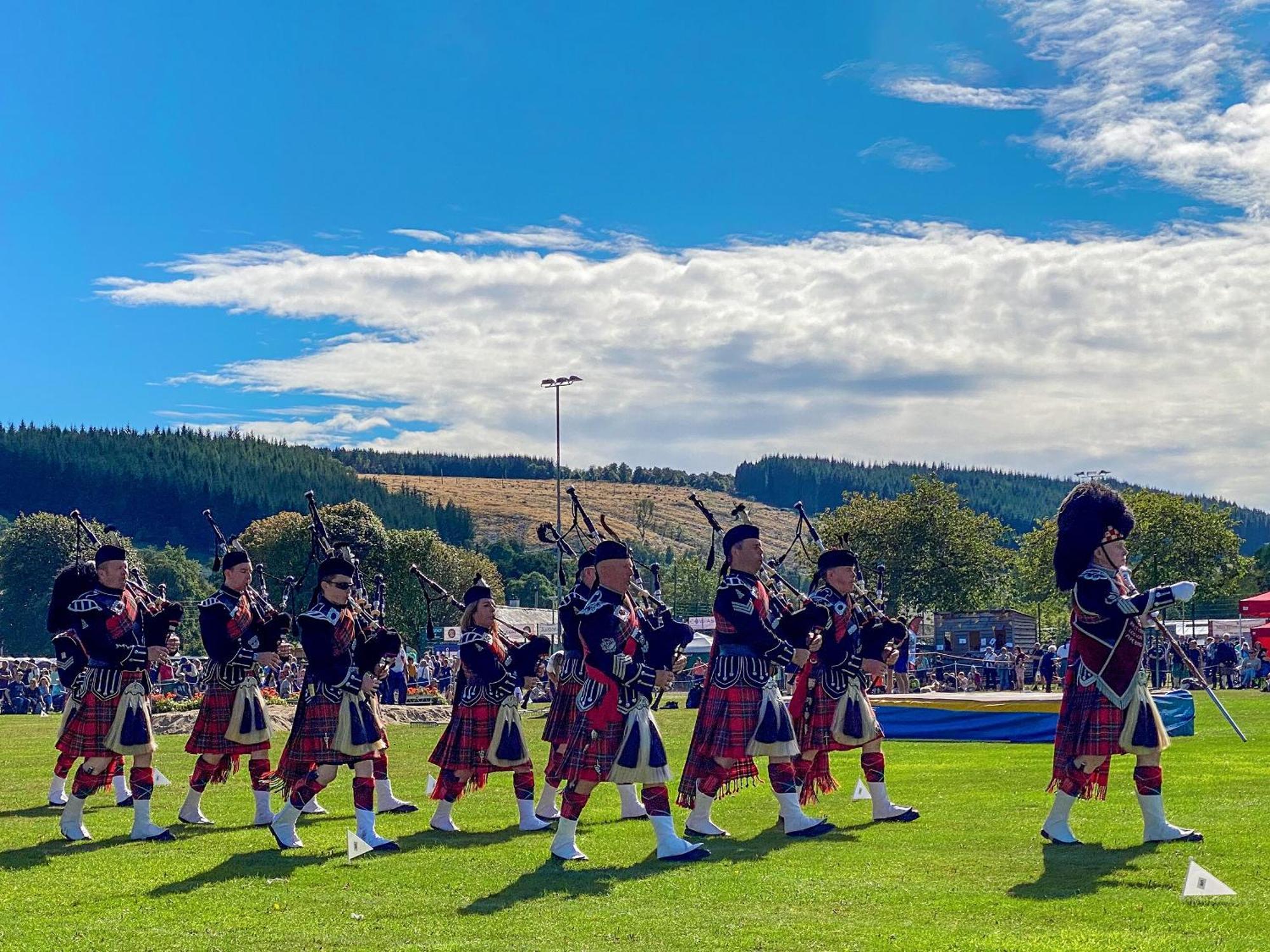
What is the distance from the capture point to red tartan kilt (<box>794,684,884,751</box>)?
44.7 ft

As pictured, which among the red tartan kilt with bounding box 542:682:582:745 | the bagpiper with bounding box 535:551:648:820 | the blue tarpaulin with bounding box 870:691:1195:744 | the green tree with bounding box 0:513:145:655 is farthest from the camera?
the green tree with bounding box 0:513:145:655

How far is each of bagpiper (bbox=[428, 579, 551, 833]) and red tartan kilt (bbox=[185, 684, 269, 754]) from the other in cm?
194

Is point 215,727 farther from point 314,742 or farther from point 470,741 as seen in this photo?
point 470,741

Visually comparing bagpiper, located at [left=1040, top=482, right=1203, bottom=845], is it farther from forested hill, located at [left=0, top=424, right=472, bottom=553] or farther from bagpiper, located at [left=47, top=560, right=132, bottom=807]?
forested hill, located at [left=0, top=424, right=472, bottom=553]

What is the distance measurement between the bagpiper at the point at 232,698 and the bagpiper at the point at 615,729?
4.03 meters

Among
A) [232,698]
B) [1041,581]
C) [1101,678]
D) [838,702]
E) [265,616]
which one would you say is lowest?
[232,698]

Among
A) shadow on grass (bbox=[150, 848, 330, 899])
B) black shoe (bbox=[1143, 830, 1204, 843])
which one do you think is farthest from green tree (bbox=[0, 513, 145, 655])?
black shoe (bbox=[1143, 830, 1204, 843])

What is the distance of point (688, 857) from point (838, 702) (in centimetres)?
277

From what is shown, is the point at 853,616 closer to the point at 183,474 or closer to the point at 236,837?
the point at 236,837

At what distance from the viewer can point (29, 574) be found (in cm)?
10212

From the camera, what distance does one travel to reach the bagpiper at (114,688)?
44.3 ft

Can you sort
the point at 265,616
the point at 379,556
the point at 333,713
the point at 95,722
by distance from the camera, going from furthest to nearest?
the point at 379,556, the point at 265,616, the point at 95,722, the point at 333,713

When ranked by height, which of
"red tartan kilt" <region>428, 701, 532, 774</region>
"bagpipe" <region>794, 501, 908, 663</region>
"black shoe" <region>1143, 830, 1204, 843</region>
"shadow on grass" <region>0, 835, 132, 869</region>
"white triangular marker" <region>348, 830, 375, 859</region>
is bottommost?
"shadow on grass" <region>0, 835, 132, 869</region>

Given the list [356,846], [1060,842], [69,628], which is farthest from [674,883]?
[69,628]
